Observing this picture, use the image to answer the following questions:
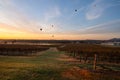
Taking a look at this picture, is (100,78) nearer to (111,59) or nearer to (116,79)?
(116,79)

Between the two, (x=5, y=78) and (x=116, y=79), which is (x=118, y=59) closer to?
(x=116, y=79)

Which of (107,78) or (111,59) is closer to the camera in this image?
(107,78)

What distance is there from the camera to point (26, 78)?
13.8 metres

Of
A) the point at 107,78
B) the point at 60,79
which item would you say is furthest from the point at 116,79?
the point at 60,79

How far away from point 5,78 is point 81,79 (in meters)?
6.18

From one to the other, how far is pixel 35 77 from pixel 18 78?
1384mm

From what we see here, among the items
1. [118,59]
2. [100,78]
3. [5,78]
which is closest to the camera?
[5,78]

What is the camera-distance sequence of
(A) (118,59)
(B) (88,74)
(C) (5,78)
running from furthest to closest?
1. (A) (118,59)
2. (B) (88,74)
3. (C) (5,78)

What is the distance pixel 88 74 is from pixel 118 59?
16.0m

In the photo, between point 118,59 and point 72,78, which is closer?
point 72,78

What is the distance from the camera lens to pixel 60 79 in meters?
14.0

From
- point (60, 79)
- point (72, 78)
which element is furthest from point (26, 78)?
point (72, 78)

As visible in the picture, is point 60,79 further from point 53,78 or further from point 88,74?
point 88,74

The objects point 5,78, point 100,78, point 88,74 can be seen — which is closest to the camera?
point 5,78
